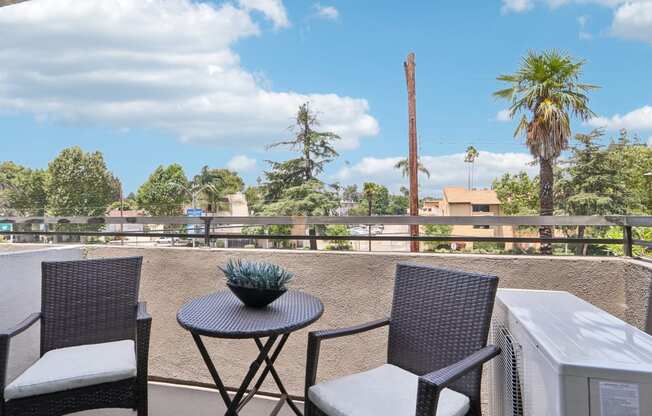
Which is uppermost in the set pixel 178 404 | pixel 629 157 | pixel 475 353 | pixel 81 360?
pixel 629 157

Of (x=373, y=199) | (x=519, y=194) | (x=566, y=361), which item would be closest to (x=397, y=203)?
(x=373, y=199)

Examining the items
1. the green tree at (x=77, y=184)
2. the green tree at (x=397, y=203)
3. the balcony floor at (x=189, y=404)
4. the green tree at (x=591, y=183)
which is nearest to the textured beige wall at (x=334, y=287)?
the balcony floor at (x=189, y=404)

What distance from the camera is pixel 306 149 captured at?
22797mm

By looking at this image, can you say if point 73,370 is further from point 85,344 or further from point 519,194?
point 519,194

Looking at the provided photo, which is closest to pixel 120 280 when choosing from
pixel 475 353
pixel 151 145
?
pixel 475 353

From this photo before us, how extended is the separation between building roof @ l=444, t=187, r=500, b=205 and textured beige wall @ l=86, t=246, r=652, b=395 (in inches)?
978

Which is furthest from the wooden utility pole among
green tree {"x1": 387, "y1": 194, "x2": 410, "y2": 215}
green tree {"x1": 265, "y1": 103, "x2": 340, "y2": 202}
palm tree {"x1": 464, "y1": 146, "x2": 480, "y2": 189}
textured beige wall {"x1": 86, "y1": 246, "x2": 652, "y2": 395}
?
palm tree {"x1": 464, "y1": 146, "x2": 480, "y2": 189}

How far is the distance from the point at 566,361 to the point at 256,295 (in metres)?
1.11

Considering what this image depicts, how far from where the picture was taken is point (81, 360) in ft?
5.70

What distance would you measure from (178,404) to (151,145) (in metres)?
51.4

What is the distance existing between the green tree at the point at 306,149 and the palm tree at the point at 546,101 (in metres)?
12.0

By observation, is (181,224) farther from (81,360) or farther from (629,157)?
(629,157)

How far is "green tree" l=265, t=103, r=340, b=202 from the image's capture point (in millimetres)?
22750

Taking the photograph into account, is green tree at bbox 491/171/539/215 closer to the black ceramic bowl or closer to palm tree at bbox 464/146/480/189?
palm tree at bbox 464/146/480/189
